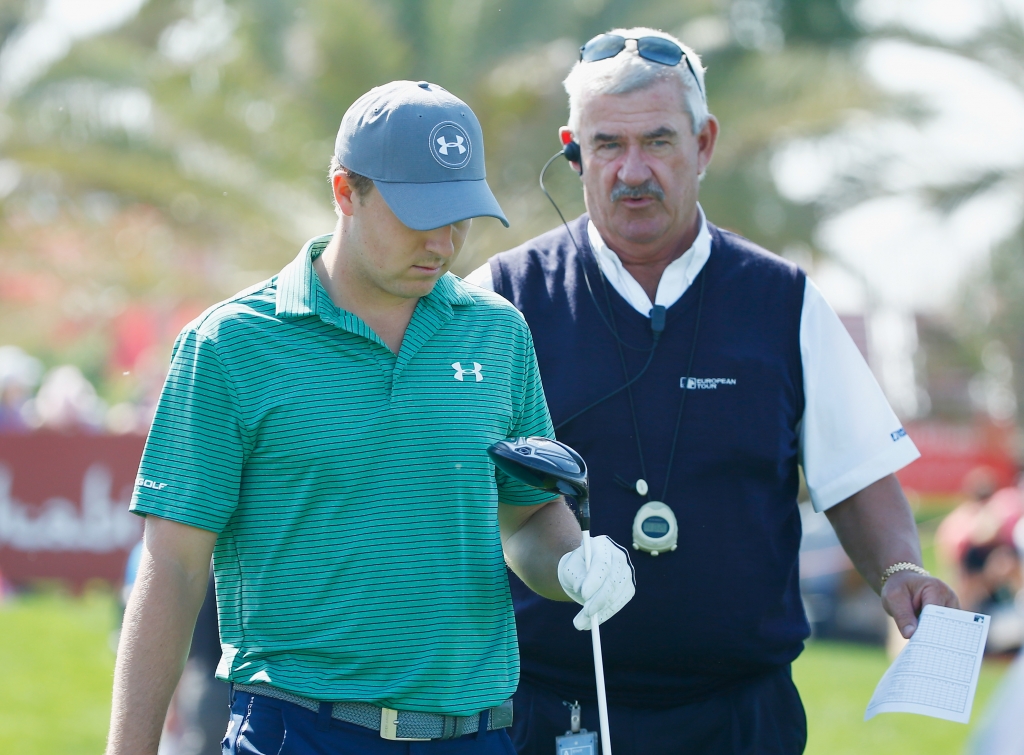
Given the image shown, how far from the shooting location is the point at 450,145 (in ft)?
8.93

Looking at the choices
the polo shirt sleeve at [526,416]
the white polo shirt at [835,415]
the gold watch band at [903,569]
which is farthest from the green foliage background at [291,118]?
the polo shirt sleeve at [526,416]

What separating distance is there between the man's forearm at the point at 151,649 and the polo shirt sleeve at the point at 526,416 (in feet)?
2.55

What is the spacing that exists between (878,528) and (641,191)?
1.15 meters

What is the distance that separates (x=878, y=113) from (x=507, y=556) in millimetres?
10867

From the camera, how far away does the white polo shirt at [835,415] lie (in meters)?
3.59

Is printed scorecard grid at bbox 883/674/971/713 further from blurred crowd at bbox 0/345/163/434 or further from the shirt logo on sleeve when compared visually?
blurred crowd at bbox 0/345/163/434

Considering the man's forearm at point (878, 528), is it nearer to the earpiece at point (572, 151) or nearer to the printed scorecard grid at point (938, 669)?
the printed scorecard grid at point (938, 669)

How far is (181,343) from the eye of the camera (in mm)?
2637


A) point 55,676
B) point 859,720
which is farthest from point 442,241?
point 859,720

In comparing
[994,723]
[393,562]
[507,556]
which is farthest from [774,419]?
[994,723]

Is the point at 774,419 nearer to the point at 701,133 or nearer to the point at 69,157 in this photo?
the point at 701,133

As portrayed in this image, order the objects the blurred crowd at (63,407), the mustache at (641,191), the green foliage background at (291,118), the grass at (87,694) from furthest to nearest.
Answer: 1. the blurred crowd at (63,407)
2. the green foliage background at (291,118)
3. the grass at (87,694)
4. the mustache at (641,191)

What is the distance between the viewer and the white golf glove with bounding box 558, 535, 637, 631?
2764 mm

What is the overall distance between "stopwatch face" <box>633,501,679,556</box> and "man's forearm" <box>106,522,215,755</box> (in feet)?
4.14
